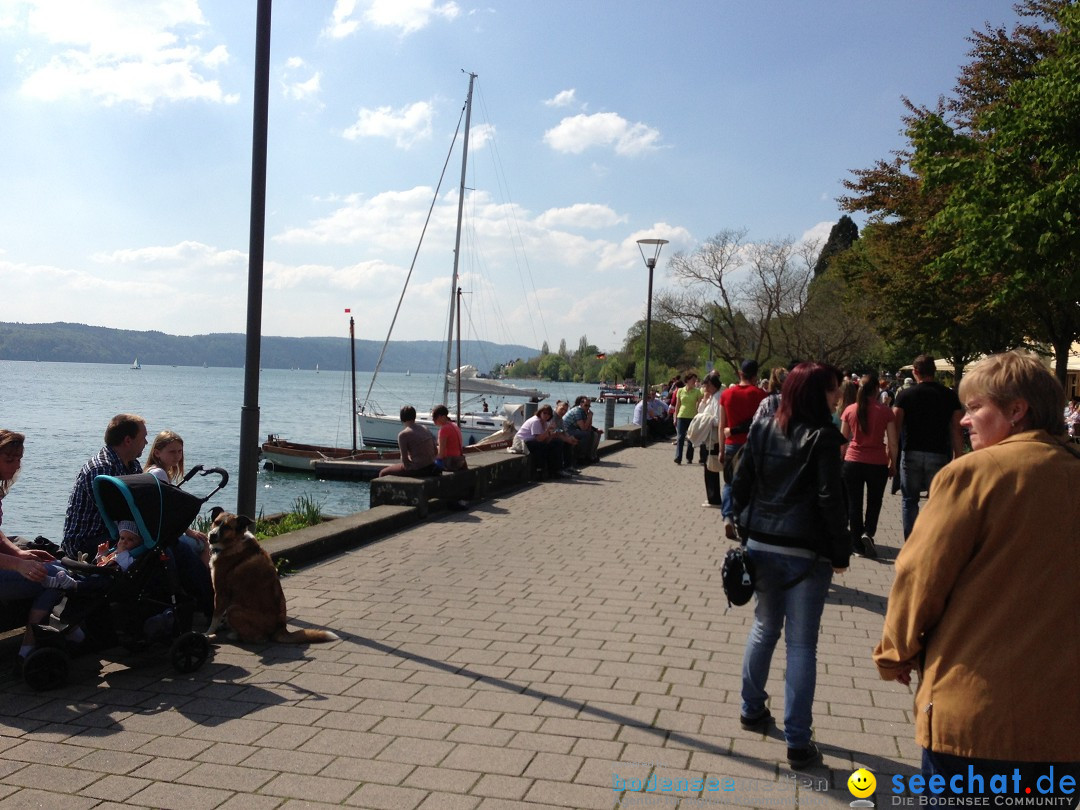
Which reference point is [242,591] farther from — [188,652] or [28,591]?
[28,591]

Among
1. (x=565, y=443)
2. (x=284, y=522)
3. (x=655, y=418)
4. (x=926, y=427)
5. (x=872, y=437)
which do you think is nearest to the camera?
(x=926, y=427)

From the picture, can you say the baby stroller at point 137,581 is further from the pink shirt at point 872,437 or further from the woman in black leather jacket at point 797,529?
the pink shirt at point 872,437

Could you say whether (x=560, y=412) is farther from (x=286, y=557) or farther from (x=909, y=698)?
(x=909, y=698)

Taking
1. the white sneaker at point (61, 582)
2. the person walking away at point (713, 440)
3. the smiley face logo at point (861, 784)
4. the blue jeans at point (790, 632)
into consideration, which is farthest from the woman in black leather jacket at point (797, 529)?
the person walking away at point (713, 440)

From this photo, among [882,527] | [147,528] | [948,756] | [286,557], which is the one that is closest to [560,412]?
[882,527]

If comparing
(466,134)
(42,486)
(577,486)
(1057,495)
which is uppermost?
(466,134)

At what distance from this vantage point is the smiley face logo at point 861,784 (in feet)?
13.0

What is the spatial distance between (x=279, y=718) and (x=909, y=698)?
10.6ft

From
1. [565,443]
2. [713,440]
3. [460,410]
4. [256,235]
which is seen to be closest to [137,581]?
[256,235]

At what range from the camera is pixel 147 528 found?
5.39m

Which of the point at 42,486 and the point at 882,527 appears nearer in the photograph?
the point at 882,527

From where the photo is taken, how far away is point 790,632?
14.4 feet

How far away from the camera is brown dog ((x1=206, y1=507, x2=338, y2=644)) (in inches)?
235

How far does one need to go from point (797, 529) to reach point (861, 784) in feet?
3.51
